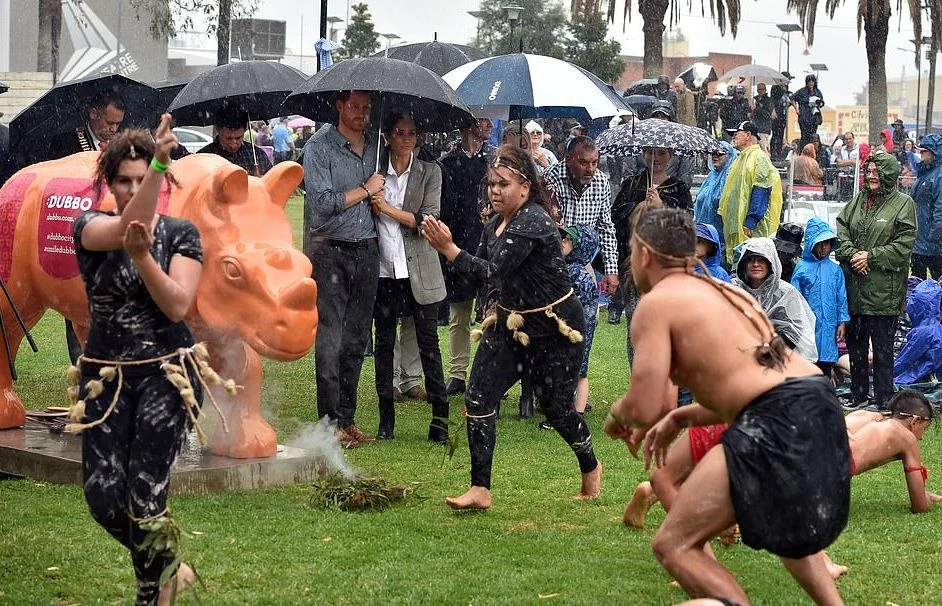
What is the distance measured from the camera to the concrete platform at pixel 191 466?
7582 mm

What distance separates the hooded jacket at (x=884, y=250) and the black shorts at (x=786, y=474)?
260 inches

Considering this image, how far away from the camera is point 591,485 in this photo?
25.2ft

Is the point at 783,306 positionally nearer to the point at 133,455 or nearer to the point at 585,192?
the point at 585,192

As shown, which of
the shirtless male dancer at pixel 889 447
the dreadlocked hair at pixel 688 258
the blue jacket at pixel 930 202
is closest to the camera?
the dreadlocked hair at pixel 688 258

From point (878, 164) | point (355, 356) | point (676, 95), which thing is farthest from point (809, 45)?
point (355, 356)

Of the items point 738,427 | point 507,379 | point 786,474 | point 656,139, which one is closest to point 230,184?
point 507,379

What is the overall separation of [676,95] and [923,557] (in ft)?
53.6

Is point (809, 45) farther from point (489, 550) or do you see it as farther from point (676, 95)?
point (489, 550)

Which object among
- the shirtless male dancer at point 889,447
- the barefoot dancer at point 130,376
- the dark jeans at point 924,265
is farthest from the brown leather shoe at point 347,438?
the dark jeans at point 924,265

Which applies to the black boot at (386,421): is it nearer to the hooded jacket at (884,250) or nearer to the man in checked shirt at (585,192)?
the man in checked shirt at (585,192)

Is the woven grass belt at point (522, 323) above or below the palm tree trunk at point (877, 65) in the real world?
below

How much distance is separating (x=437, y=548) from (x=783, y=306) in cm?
292

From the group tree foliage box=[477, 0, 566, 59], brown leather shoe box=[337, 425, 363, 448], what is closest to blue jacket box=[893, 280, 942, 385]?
brown leather shoe box=[337, 425, 363, 448]

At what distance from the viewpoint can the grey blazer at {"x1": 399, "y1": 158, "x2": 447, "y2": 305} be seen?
30.2 feet
